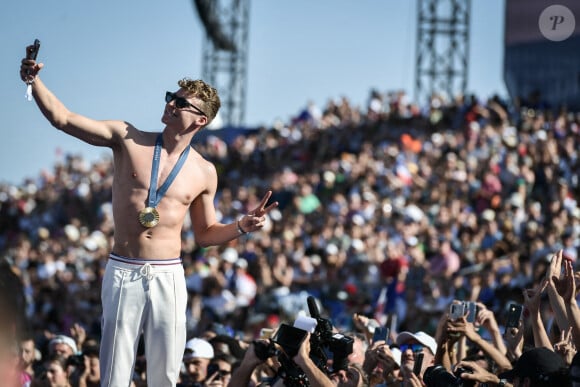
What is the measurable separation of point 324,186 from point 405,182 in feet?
6.35

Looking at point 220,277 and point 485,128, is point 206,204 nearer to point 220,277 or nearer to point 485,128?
point 220,277

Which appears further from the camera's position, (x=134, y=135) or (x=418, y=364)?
(x=418, y=364)

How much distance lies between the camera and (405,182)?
1723 centimetres

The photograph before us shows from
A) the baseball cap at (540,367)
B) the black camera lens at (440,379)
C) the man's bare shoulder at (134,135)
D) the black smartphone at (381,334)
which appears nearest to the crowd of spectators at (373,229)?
the black smartphone at (381,334)

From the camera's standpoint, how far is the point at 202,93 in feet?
17.2

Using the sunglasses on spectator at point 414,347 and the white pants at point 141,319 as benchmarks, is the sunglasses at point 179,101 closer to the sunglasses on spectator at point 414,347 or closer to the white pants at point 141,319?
the white pants at point 141,319

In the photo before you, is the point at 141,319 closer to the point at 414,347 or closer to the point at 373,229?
the point at 414,347

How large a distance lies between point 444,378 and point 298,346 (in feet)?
2.51

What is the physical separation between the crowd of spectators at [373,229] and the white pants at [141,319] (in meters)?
2.46

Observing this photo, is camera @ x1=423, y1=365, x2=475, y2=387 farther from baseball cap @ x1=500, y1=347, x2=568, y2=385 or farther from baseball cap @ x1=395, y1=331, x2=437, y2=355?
baseball cap @ x1=395, y1=331, x2=437, y2=355

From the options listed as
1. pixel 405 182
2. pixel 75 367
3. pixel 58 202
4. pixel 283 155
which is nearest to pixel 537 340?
pixel 75 367

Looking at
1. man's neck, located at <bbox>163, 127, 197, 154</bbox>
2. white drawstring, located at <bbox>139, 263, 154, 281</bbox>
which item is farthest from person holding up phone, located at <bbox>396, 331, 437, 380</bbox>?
man's neck, located at <bbox>163, 127, 197, 154</bbox>

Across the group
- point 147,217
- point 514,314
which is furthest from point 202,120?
point 514,314

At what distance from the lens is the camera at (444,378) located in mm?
4840
